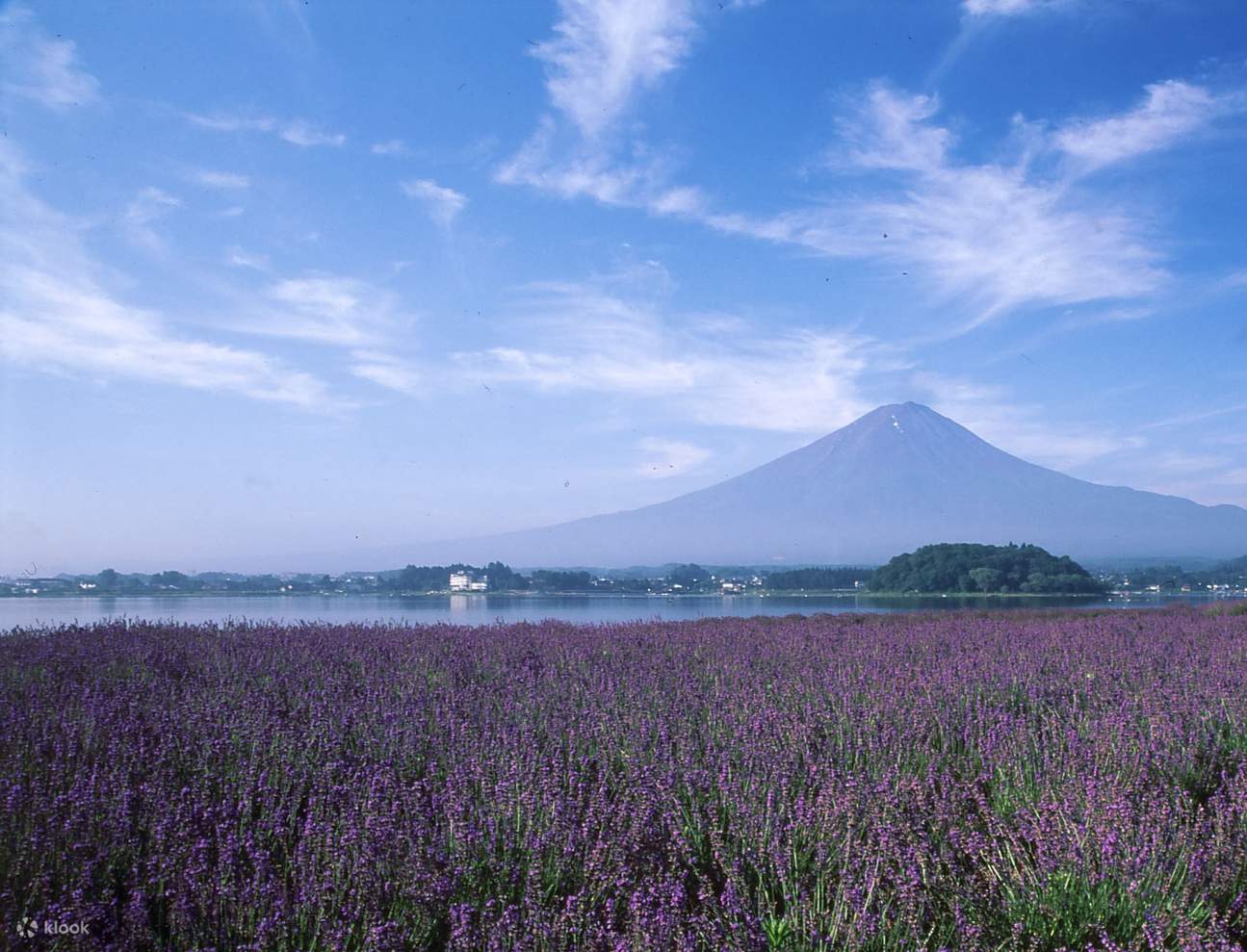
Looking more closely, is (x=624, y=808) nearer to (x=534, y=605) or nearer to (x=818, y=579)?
(x=534, y=605)

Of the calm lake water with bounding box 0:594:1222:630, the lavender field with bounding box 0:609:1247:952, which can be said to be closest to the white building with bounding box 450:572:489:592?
the calm lake water with bounding box 0:594:1222:630

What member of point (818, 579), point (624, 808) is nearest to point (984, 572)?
point (818, 579)

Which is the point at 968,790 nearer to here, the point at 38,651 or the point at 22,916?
the point at 22,916

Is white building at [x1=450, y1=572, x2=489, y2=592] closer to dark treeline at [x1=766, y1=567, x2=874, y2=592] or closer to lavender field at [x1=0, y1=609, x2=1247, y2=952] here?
dark treeline at [x1=766, y1=567, x2=874, y2=592]

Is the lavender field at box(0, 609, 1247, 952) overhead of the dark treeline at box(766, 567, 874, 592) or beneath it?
overhead

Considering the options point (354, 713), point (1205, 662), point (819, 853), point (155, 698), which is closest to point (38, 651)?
point (155, 698)

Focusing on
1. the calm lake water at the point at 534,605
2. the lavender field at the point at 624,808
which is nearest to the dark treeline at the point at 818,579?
the calm lake water at the point at 534,605
